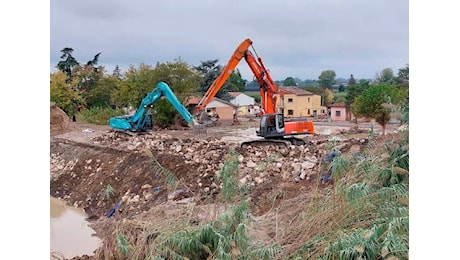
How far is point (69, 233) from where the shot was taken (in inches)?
116

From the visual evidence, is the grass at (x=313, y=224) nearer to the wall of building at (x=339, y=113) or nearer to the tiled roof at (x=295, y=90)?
the wall of building at (x=339, y=113)

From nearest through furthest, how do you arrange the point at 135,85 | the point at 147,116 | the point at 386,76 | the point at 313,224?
the point at 313,224 → the point at 386,76 → the point at 135,85 → the point at 147,116

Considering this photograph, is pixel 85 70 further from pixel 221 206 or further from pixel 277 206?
pixel 277 206

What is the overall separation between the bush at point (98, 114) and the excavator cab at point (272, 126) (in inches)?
29.9

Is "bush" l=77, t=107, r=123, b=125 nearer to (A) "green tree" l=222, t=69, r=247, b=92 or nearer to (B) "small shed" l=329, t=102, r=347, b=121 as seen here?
(A) "green tree" l=222, t=69, r=247, b=92

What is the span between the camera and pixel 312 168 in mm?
2885

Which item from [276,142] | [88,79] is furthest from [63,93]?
[276,142]

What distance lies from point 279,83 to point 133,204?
0.95 metres

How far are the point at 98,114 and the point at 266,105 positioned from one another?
893mm

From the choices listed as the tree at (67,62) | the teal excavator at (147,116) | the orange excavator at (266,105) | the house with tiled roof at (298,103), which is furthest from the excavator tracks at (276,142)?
the tree at (67,62)

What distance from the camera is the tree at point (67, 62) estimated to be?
9.21 ft

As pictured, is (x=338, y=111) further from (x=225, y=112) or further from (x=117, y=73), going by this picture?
(x=117, y=73)
